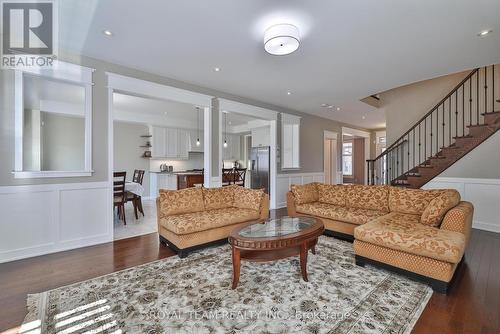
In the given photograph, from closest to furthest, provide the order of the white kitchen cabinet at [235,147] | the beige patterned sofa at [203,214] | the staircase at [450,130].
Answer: the beige patterned sofa at [203,214] < the staircase at [450,130] < the white kitchen cabinet at [235,147]

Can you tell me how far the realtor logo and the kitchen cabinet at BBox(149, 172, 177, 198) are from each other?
4.34m

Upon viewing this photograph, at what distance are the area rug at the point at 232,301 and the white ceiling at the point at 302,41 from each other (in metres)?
2.66

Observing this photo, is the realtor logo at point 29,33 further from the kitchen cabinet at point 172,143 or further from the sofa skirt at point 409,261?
the kitchen cabinet at point 172,143

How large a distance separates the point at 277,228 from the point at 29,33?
3.68 m

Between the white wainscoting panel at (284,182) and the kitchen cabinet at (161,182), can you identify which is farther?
the kitchen cabinet at (161,182)

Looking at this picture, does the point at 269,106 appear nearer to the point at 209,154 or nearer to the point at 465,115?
the point at 209,154

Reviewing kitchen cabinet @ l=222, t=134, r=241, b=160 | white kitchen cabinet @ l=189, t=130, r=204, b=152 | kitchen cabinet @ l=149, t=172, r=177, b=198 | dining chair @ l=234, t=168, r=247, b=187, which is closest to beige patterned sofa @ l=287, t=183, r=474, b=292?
dining chair @ l=234, t=168, r=247, b=187

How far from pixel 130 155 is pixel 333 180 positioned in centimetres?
696

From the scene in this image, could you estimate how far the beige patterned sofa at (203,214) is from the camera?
2.95m

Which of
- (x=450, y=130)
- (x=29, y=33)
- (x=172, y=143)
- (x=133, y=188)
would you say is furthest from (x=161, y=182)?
(x=450, y=130)

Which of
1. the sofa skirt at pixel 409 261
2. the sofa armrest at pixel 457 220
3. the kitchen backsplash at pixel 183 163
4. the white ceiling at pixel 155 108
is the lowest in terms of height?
the sofa skirt at pixel 409 261

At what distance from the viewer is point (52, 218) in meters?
3.06

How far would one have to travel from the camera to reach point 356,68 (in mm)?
3629

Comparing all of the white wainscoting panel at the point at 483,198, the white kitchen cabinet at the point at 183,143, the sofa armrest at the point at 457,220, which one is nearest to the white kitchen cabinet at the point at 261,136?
the white kitchen cabinet at the point at 183,143
